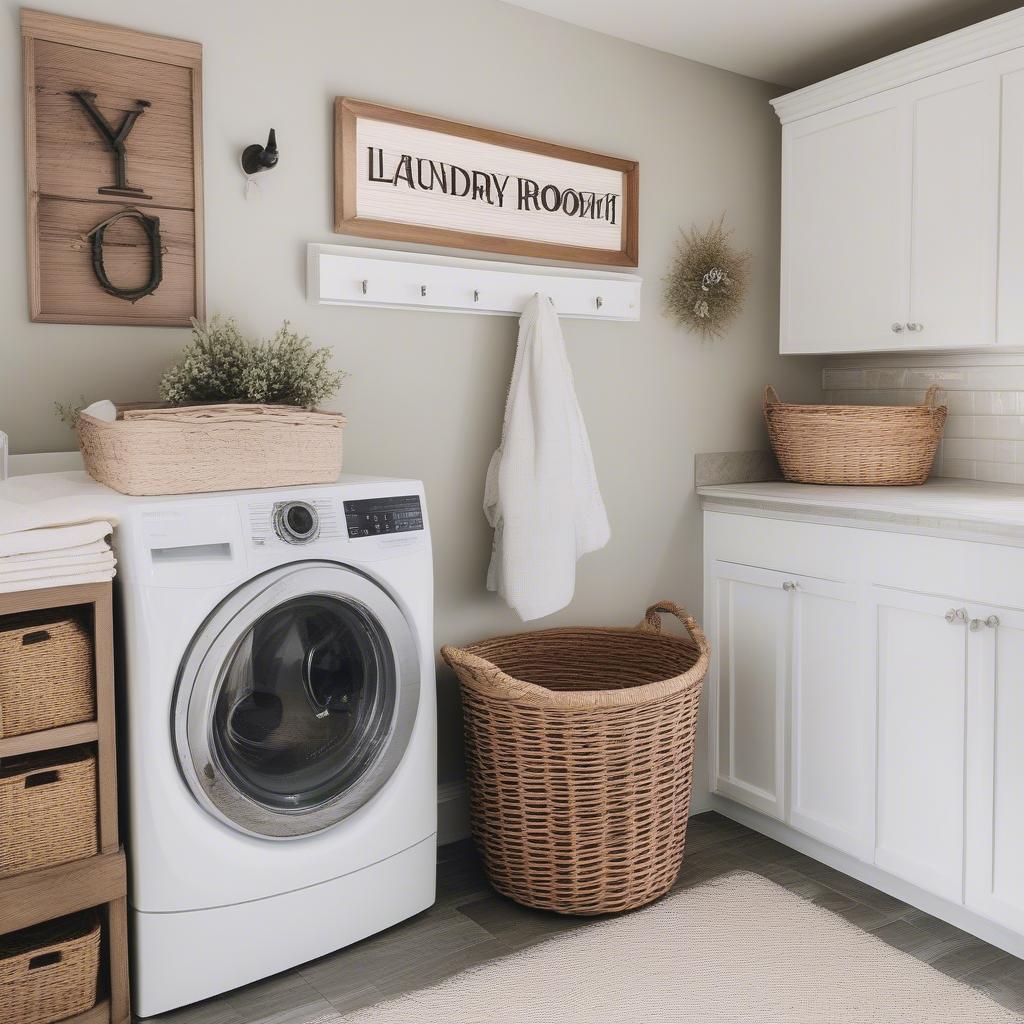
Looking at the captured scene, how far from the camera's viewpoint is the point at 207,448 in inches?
75.0

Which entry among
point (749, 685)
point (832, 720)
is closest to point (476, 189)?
point (749, 685)

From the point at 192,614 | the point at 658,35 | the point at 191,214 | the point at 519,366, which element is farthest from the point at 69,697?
the point at 658,35

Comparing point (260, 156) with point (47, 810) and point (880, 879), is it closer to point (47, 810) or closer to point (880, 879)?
point (47, 810)

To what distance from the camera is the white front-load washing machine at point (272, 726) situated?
1.80 meters

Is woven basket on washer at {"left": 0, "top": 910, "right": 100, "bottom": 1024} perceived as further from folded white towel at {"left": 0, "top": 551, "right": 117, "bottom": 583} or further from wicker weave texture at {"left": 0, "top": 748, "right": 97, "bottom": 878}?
folded white towel at {"left": 0, "top": 551, "right": 117, "bottom": 583}

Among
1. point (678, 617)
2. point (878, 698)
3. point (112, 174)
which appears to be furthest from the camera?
point (678, 617)

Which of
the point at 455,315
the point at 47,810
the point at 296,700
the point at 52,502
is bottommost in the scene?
the point at 47,810

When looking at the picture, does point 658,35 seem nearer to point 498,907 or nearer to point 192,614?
point 192,614

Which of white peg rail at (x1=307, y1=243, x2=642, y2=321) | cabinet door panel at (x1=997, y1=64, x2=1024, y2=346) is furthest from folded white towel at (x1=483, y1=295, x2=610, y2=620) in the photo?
cabinet door panel at (x1=997, y1=64, x2=1024, y2=346)

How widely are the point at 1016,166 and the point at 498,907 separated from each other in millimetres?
2264

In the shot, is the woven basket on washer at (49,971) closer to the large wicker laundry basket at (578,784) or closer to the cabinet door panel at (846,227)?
the large wicker laundry basket at (578,784)

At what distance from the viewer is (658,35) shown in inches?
110

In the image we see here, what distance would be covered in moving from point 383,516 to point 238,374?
0.43 meters

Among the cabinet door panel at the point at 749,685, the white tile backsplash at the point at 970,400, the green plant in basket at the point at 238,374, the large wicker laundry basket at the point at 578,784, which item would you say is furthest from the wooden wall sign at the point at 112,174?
the white tile backsplash at the point at 970,400
